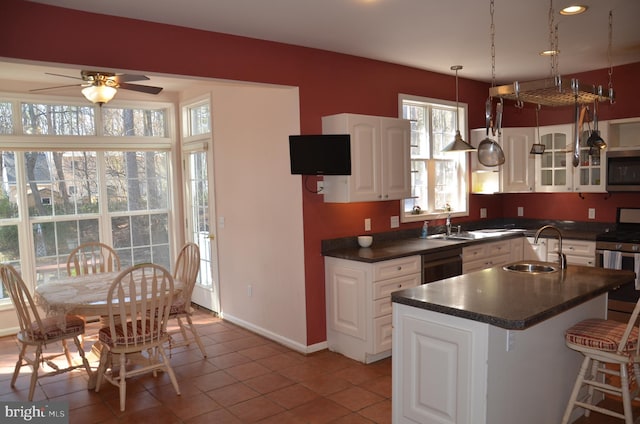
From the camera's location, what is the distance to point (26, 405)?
3303 mm

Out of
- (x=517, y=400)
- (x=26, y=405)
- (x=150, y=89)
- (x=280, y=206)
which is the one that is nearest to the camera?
(x=517, y=400)

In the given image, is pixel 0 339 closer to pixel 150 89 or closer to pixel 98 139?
pixel 98 139

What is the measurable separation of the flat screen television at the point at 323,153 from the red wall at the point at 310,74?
0.85ft

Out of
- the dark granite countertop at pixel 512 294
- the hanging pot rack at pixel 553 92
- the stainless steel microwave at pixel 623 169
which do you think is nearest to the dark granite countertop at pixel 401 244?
the stainless steel microwave at pixel 623 169

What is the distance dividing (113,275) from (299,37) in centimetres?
255

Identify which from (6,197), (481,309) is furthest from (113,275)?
(481,309)

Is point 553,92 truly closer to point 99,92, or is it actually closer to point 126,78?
point 126,78

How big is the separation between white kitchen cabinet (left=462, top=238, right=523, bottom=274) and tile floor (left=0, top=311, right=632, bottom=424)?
1352mm

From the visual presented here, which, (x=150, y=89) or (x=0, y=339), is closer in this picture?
(x=150, y=89)

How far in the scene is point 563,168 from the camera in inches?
212

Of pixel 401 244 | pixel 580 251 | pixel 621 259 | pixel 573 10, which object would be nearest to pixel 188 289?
pixel 401 244

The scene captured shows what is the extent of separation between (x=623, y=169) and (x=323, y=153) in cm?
316

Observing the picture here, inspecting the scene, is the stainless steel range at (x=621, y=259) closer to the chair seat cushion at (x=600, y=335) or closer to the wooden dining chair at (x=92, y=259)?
the chair seat cushion at (x=600, y=335)

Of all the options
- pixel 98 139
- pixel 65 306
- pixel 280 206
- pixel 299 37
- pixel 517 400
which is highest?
pixel 299 37
